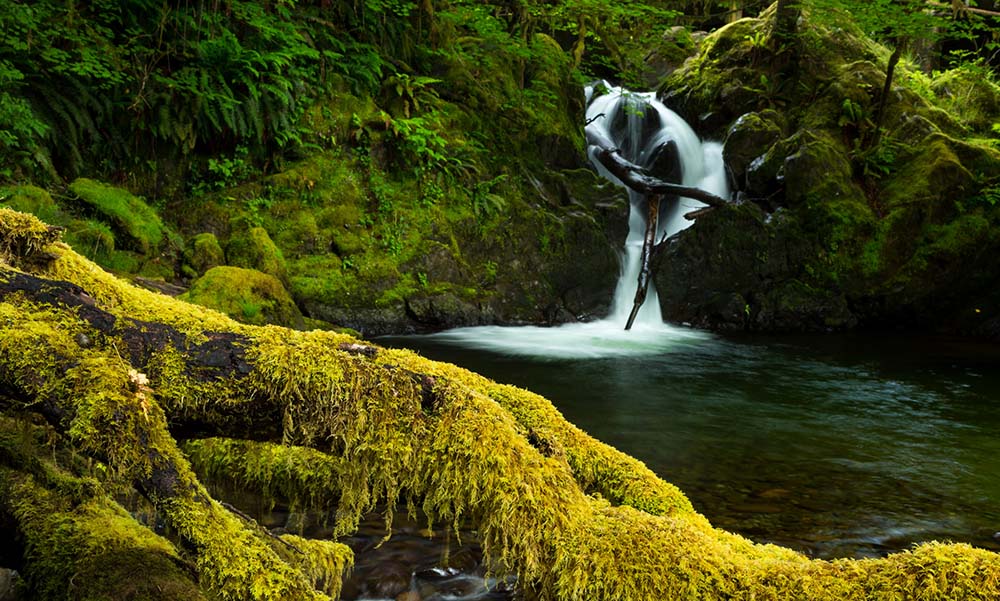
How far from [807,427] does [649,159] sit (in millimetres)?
12274

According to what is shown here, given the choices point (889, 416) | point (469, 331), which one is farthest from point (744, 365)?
point (469, 331)

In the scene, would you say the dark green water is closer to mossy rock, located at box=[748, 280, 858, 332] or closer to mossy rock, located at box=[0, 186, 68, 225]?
mossy rock, located at box=[748, 280, 858, 332]

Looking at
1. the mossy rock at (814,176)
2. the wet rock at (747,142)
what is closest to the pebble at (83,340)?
the mossy rock at (814,176)

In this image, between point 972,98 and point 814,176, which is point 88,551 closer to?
point 814,176

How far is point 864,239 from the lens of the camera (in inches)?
607

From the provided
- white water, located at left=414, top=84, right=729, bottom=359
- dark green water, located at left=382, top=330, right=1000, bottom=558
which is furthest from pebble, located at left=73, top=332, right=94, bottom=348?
white water, located at left=414, top=84, right=729, bottom=359

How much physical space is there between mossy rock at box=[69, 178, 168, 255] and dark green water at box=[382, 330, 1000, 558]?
161 inches

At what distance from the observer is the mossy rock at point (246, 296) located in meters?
8.51

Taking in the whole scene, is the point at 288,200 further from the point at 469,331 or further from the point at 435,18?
the point at 435,18

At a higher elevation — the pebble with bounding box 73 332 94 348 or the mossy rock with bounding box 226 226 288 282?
the mossy rock with bounding box 226 226 288 282

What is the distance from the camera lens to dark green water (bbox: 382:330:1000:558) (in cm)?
482

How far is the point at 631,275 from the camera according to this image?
15320 millimetres

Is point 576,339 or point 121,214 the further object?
point 576,339

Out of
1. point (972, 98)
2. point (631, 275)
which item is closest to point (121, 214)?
point (631, 275)
